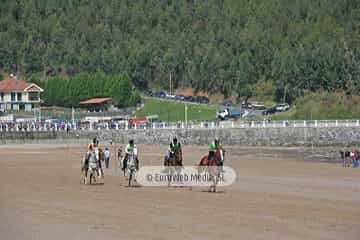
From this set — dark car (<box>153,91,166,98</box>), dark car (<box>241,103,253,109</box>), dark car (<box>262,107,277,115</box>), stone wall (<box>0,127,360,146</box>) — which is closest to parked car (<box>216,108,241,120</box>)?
dark car (<box>262,107,277,115</box>)

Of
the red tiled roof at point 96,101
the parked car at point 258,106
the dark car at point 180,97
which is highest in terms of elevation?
the dark car at point 180,97

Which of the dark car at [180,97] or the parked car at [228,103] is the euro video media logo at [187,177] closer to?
the parked car at [228,103]

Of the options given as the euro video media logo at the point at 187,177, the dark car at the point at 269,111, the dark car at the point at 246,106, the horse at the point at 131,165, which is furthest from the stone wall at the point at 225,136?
the horse at the point at 131,165

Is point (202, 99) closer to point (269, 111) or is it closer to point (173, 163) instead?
point (269, 111)

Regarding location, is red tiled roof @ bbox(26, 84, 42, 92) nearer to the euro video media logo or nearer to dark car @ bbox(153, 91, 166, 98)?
dark car @ bbox(153, 91, 166, 98)

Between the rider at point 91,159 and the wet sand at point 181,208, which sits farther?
the rider at point 91,159

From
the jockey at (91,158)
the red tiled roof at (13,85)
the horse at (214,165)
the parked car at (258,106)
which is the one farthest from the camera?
the red tiled roof at (13,85)

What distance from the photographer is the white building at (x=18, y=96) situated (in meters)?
106

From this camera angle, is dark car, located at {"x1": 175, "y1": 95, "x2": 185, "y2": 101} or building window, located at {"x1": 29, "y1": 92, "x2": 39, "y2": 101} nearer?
building window, located at {"x1": 29, "y1": 92, "x2": 39, "y2": 101}

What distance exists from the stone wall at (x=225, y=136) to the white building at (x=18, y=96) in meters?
33.8

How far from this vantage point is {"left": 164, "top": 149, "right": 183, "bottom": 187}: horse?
29.3 metres

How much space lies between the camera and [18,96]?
10725 centimetres

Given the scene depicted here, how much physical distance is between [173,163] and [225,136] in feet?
141

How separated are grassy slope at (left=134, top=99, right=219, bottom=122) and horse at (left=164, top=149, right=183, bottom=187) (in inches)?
2601
